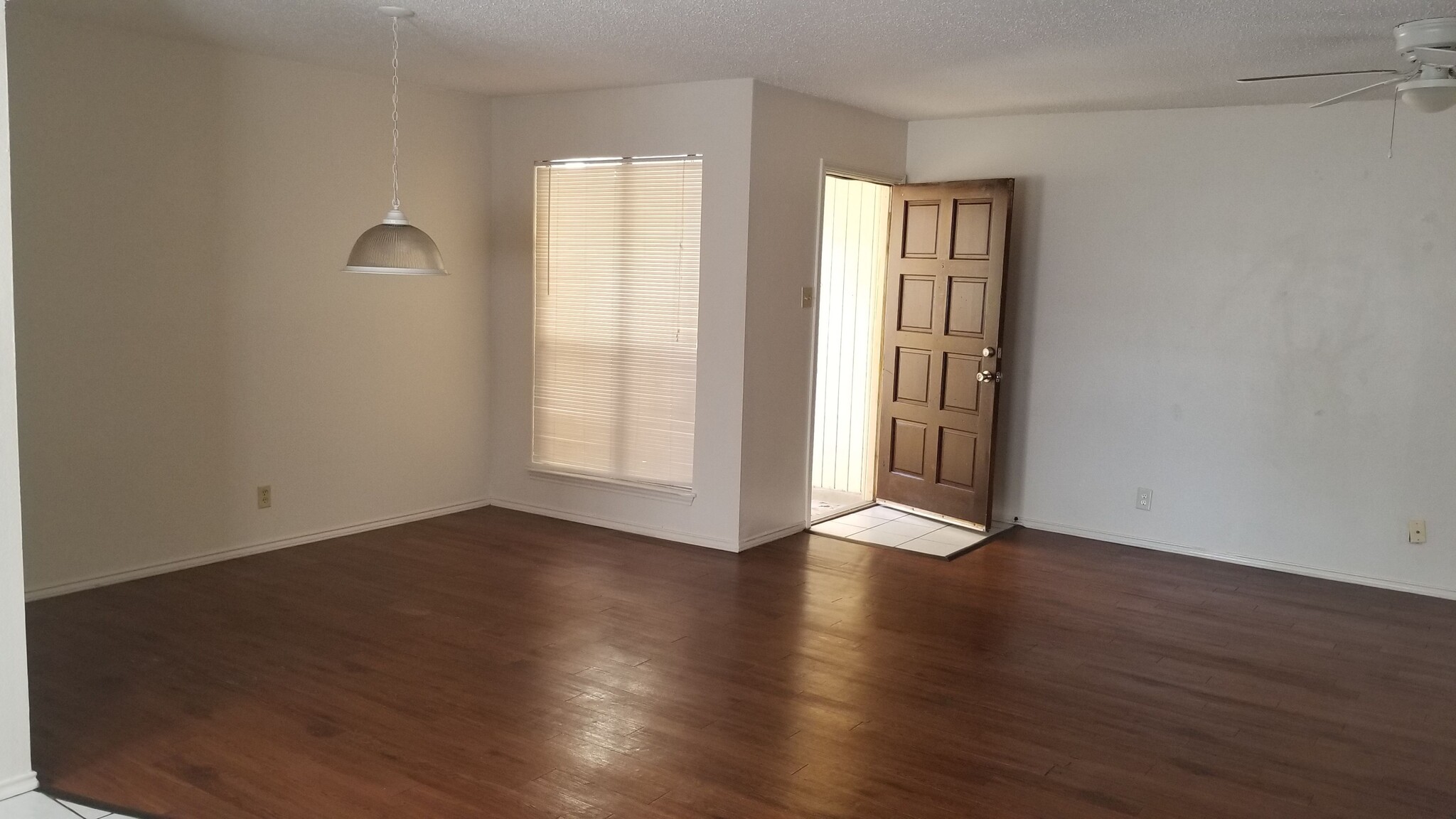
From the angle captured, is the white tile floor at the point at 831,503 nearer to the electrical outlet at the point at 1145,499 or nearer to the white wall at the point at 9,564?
the electrical outlet at the point at 1145,499

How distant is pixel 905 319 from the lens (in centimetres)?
637

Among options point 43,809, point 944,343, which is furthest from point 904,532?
point 43,809

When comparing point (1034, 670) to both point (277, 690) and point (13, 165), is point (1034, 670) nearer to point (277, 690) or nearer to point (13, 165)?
point (277, 690)

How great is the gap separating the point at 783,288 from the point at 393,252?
7.48 feet

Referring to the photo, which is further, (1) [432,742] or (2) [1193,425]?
(2) [1193,425]

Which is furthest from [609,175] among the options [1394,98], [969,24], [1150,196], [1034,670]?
[1394,98]

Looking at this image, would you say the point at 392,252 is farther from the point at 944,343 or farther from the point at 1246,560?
the point at 1246,560

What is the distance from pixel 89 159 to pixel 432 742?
2.97m

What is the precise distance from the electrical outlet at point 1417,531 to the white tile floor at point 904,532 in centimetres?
203

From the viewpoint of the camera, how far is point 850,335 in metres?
7.29

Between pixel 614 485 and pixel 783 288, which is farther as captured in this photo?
pixel 614 485

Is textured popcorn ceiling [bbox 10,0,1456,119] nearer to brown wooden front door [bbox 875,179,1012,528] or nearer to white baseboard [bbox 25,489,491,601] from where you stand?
brown wooden front door [bbox 875,179,1012,528]

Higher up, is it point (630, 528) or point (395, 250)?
point (395, 250)

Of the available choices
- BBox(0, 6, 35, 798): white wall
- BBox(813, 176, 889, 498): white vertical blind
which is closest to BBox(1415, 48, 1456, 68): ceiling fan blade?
BBox(813, 176, 889, 498): white vertical blind
